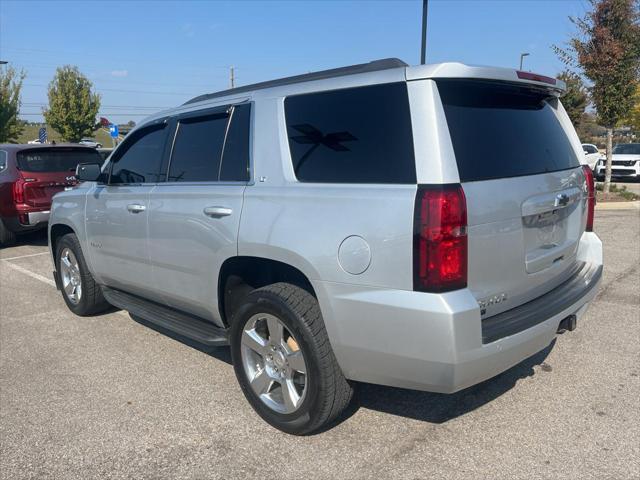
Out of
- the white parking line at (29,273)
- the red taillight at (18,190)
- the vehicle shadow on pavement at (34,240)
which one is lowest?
the white parking line at (29,273)

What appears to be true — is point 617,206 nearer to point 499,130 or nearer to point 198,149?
point 499,130

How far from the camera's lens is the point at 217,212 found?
3.40 m

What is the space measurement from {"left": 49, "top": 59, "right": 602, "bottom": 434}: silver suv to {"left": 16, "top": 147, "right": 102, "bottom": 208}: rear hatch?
5.87m

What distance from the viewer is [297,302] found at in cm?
292

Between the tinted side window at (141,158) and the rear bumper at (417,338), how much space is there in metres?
2.11

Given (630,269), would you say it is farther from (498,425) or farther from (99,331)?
(99,331)

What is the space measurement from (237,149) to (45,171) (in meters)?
6.80

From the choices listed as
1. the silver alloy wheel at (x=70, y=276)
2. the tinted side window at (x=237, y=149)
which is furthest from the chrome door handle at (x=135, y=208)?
the silver alloy wheel at (x=70, y=276)

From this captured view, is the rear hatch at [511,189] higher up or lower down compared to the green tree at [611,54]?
lower down

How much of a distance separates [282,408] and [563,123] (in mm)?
2610

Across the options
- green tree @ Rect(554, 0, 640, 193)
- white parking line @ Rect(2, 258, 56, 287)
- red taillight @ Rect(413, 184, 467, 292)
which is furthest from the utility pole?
red taillight @ Rect(413, 184, 467, 292)

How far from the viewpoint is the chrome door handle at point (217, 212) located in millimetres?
3344

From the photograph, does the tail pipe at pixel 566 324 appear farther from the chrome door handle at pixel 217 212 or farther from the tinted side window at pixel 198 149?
the tinted side window at pixel 198 149

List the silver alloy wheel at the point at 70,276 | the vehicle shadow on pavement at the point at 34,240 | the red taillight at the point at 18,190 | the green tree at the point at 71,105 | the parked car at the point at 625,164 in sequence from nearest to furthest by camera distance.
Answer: the silver alloy wheel at the point at 70,276, the red taillight at the point at 18,190, the vehicle shadow on pavement at the point at 34,240, the parked car at the point at 625,164, the green tree at the point at 71,105
